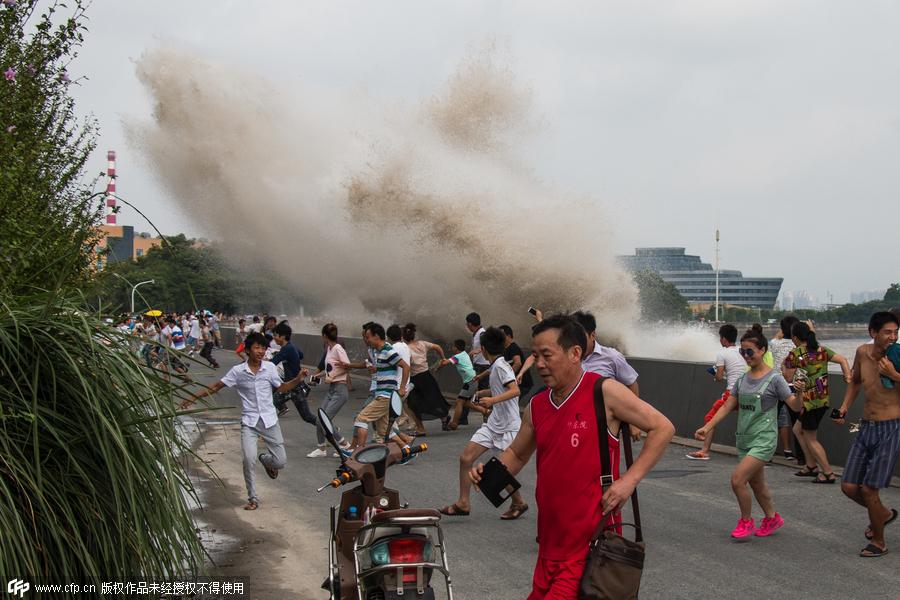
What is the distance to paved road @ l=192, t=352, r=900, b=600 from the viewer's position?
253 inches

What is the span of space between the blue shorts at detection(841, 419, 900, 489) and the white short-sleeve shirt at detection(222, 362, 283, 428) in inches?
206

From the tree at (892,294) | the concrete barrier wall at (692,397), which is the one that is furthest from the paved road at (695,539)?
the tree at (892,294)

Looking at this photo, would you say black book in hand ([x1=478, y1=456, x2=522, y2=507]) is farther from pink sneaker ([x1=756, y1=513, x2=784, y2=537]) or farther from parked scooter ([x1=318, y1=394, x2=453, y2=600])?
pink sneaker ([x1=756, y1=513, x2=784, y2=537])

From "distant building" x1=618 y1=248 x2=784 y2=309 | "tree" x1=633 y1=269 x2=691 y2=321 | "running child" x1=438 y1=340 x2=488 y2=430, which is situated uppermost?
"distant building" x1=618 y1=248 x2=784 y2=309

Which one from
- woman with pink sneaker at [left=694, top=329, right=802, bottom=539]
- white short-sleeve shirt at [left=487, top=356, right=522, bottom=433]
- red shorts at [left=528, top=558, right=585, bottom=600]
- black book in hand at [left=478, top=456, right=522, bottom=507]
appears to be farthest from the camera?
white short-sleeve shirt at [left=487, top=356, right=522, bottom=433]

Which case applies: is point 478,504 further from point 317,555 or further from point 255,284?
point 255,284

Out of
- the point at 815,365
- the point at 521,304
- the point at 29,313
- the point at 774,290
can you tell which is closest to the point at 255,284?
the point at 521,304

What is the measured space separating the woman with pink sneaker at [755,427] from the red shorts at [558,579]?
151 inches

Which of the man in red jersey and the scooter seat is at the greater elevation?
the man in red jersey

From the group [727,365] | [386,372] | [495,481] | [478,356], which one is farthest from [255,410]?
[478,356]

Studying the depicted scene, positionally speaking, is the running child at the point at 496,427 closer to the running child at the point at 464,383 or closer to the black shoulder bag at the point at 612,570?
the black shoulder bag at the point at 612,570

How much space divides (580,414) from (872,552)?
4318 mm

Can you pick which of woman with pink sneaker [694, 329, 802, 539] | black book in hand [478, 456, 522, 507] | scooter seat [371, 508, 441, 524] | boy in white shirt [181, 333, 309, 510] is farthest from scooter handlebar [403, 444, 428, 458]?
boy in white shirt [181, 333, 309, 510]

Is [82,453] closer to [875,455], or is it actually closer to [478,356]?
[875,455]
